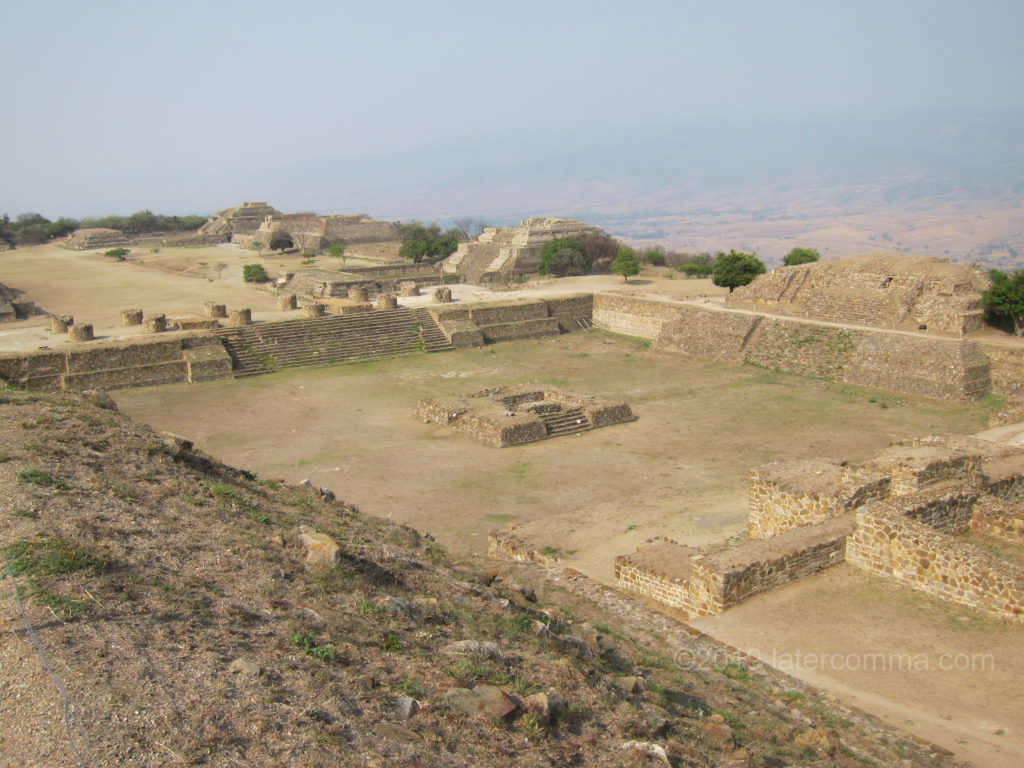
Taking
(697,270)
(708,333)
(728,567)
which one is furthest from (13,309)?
(728,567)

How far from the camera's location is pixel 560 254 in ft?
121

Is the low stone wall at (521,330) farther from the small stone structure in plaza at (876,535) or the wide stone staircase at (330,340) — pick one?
the small stone structure in plaza at (876,535)

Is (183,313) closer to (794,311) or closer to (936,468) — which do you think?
(794,311)

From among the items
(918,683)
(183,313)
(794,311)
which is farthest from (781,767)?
(183,313)

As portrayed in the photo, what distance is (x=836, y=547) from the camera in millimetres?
10367

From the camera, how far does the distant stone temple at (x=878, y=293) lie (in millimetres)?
22938

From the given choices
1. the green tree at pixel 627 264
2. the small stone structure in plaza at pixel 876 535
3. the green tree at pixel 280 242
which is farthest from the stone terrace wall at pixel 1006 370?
the green tree at pixel 280 242

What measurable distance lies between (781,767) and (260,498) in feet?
Result: 18.7

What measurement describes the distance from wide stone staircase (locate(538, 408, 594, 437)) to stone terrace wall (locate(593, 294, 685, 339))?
9.13m

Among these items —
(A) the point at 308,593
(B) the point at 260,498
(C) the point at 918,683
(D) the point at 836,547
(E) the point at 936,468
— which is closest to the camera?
(A) the point at 308,593

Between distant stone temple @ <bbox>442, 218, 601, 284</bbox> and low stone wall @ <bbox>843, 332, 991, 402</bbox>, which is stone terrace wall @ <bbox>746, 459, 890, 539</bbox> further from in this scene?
distant stone temple @ <bbox>442, 218, 601, 284</bbox>

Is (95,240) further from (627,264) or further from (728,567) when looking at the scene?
(728,567)

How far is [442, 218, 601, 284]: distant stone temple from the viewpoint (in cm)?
3700

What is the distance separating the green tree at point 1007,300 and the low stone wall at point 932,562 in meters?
14.1
